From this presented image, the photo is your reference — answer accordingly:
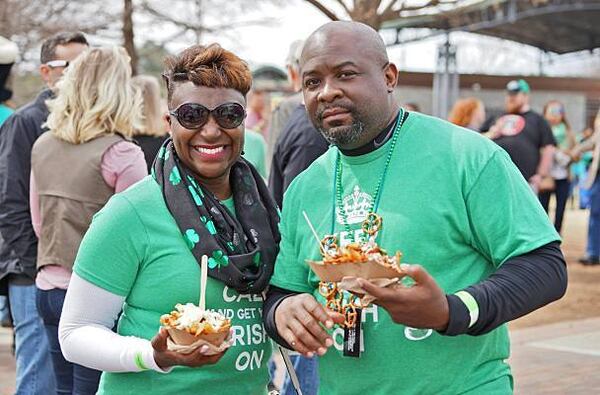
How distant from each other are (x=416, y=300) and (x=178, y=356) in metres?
0.75

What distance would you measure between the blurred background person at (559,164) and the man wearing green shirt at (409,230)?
938cm

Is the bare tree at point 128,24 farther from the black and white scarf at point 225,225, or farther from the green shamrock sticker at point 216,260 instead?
the green shamrock sticker at point 216,260

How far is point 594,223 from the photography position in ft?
40.8

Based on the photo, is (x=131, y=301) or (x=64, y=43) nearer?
(x=131, y=301)

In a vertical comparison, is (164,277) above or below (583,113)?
above

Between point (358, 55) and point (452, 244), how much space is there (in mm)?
598

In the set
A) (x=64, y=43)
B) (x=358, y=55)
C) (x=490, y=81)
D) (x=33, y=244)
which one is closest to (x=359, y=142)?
(x=358, y=55)

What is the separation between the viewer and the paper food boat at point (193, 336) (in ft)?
8.25

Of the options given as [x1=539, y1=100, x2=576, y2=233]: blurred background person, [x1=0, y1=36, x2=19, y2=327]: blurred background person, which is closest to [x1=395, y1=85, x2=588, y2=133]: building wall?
[x1=539, y1=100, x2=576, y2=233]: blurred background person

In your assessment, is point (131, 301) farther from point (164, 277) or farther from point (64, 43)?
point (64, 43)

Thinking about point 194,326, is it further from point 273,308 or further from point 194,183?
point 194,183

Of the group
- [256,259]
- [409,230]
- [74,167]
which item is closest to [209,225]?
[256,259]

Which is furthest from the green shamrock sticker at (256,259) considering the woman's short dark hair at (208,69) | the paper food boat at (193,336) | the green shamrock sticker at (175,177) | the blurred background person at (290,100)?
the blurred background person at (290,100)

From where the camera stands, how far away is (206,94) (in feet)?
10.0
